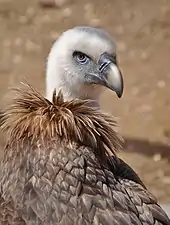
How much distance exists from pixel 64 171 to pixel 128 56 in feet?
9.77

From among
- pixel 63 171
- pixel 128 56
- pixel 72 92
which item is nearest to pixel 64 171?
pixel 63 171

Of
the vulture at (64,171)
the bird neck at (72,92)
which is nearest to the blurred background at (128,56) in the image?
the bird neck at (72,92)

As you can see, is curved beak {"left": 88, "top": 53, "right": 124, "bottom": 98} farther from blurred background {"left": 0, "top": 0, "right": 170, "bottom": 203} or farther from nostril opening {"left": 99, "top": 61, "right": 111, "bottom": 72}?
blurred background {"left": 0, "top": 0, "right": 170, "bottom": 203}

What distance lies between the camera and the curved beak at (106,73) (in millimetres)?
2428

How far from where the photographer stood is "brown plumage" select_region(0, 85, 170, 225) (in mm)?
2012

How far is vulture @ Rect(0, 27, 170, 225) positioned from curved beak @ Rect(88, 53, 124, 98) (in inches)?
5.9

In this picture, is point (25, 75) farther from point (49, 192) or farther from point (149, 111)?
point (49, 192)

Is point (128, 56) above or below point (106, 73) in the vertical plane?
above

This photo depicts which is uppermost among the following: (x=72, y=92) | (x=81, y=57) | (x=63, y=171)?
(x=81, y=57)

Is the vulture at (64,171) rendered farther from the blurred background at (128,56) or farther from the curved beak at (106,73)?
the blurred background at (128,56)

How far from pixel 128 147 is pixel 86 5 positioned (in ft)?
7.10

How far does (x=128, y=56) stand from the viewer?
498 cm

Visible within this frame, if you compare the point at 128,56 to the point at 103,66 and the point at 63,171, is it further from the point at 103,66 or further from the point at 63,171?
the point at 63,171

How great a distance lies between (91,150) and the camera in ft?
7.02
